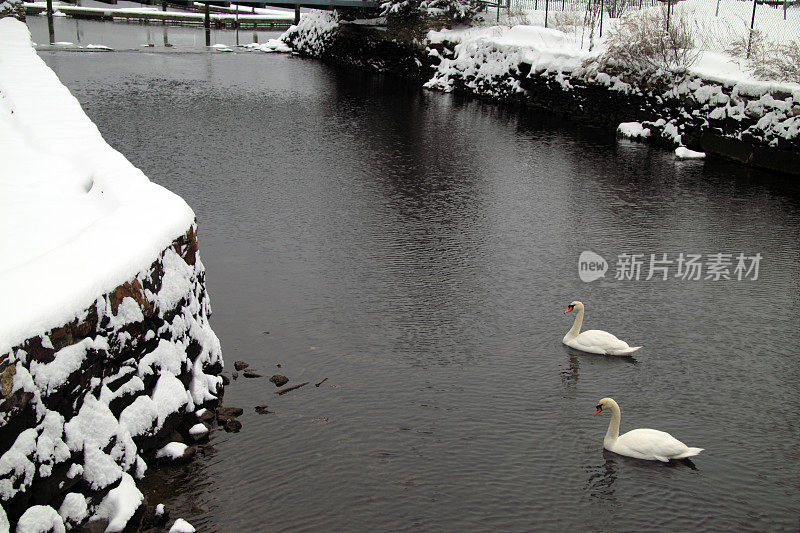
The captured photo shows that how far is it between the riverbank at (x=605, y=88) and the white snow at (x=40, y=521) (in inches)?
808

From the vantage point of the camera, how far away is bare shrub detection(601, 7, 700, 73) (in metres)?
26.1

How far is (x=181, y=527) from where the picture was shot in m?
6.90

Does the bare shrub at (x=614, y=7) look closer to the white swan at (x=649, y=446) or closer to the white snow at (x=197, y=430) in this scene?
the white swan at (x=649, y=446)

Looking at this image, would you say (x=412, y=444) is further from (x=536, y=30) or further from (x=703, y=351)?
(x=536, y=30)

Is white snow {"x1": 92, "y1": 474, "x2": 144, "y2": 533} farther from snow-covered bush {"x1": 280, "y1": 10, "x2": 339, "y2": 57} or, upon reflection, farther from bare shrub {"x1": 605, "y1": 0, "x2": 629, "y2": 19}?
snow-covered bush {"x1": 280, "y1": 10, "x2": 339, "y2": 57}

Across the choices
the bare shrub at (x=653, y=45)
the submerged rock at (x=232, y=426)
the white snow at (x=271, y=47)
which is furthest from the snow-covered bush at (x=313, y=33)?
the submerged rock at (x=232, y=426)

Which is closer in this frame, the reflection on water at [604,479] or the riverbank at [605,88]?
the reflection on water at [604,479]

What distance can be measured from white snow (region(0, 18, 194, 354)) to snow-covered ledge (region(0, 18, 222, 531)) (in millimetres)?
20

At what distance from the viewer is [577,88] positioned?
29922 millimetres

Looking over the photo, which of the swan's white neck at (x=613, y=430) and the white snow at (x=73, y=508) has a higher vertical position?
the white snow at (x=73, y=508)

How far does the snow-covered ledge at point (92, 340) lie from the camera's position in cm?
606

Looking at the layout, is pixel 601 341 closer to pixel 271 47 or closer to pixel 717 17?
pixel 717 17

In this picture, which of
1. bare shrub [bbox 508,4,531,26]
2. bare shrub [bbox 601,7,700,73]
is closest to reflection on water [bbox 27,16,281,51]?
bare shrub [bbox 508,4,531,26]

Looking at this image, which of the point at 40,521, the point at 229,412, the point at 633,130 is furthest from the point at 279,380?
the point at 633,130
